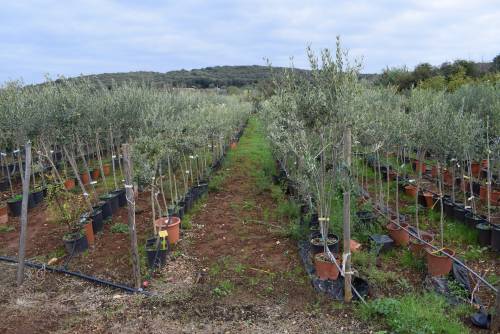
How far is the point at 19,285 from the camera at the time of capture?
639cm

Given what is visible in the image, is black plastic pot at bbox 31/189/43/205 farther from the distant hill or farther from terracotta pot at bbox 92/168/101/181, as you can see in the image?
the distant hill

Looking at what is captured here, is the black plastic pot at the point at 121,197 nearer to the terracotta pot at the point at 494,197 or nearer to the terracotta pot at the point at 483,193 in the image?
the terracotta pot at the point at 483,193

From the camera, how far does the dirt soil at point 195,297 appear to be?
5090mm

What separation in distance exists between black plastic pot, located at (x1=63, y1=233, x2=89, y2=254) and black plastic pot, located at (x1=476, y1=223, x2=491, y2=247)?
7840 mm

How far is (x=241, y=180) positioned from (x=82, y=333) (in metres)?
9.02

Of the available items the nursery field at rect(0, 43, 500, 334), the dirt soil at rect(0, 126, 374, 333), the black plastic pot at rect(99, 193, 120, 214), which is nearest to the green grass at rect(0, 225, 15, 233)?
the nursery field at rect(0, 43, 500, 334)

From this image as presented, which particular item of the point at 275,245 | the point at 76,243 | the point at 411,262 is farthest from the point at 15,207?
Answer: the point at 411,262

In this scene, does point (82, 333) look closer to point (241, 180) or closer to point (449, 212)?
point (449, 212)

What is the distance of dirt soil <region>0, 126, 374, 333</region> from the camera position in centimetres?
509

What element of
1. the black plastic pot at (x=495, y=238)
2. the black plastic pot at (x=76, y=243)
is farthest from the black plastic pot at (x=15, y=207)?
the black plastic pot at (x=495, y=238)

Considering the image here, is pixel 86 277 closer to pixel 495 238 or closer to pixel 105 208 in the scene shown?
pixel 105 208

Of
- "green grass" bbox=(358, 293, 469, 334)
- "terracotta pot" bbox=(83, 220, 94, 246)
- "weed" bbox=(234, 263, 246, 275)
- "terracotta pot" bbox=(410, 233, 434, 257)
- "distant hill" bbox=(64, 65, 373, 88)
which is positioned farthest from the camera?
"distant hill" bbox=(64, 65, 373, 88)

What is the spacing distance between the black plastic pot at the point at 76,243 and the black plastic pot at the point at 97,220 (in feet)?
2.81

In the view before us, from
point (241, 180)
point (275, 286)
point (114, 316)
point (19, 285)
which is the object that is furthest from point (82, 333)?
point (241, 180)
